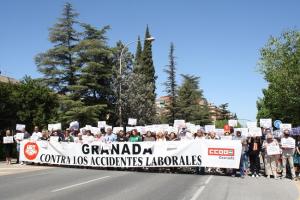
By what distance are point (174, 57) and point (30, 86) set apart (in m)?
59.4

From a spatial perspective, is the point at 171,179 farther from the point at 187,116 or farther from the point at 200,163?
the point at 187,116

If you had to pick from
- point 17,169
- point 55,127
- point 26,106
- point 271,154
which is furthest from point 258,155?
point 26,106

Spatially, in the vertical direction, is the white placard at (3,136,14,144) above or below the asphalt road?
above

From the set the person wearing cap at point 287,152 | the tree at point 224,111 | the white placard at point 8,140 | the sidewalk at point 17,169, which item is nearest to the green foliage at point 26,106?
the white placard at point 8,140

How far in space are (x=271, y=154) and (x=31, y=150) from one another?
1171 centimetres

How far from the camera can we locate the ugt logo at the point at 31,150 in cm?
2412

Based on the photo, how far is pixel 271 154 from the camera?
1911 centimetres

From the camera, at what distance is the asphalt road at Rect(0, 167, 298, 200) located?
492 inches

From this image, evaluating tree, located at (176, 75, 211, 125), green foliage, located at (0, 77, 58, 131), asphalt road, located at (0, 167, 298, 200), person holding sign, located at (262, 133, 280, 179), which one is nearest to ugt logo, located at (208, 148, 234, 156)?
person holding sign, located at (262, 133, 280, 179)

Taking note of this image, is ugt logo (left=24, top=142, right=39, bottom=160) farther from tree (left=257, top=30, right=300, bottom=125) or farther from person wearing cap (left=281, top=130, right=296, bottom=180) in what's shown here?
tree (left=257, top=30, right=300, bottom=125)

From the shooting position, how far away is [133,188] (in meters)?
14.2

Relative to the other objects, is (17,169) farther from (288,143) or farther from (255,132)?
(288,143)

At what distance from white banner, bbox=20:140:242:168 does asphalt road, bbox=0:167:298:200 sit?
6.16ft

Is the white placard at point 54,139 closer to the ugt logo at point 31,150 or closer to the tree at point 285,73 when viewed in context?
the ugt logo at point 31,150
